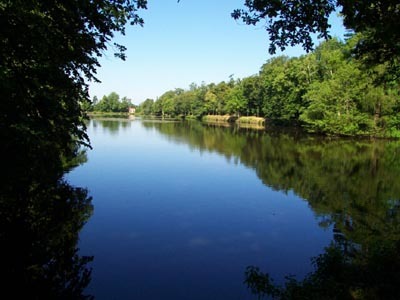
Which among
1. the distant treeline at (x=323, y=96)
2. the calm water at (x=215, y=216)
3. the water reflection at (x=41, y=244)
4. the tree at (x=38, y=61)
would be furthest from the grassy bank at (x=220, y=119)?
the tree at (x=38, y=61)

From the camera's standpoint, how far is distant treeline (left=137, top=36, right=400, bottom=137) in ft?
151

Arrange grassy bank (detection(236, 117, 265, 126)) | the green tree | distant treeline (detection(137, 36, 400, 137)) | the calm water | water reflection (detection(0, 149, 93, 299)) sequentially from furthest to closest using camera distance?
the green tree → grassy bank (detection(236, 117, 265, 126)) → distant treeline (detection(137, 36, 400, 137)) → the calm water → water reflection (detection(0, 149, 93, 299))

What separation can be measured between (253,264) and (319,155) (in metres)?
25.6

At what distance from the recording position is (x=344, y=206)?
1667 centimetres

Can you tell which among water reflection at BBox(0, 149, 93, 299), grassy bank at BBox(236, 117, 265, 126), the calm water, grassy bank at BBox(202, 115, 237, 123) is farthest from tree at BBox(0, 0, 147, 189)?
grassy bank at BBox(202, 115, 237, 123)

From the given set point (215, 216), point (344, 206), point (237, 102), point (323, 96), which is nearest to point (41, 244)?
point (215, 216)

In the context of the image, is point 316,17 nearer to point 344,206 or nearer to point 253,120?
point 344,206

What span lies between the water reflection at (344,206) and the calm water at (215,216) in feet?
0.43

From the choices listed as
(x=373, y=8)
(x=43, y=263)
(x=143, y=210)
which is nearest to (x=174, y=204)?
(x=143, y=210)

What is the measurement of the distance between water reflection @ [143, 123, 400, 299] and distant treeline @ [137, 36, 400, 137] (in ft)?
17.5

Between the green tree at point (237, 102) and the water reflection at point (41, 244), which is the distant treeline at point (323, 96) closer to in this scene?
the green tree at point (237, 102)

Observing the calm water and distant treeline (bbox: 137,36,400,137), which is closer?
the calm water

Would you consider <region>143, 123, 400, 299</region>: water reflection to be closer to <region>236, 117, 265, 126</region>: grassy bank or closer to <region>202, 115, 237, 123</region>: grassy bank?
<region>236, 117, 265, 126</region>: grassy bank

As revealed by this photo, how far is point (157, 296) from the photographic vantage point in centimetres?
881
